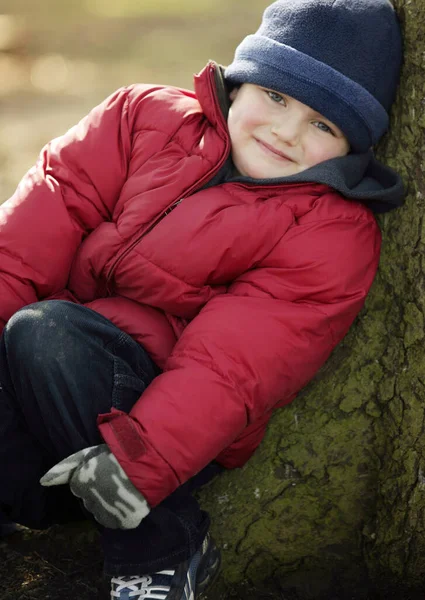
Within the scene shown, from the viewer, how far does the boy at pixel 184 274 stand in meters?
1.83

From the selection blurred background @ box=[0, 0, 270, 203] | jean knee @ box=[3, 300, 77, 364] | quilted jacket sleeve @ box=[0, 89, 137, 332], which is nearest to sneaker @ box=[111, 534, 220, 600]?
jean knee @ box=[3, 300, 77, 364]

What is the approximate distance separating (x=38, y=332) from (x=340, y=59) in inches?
37.6

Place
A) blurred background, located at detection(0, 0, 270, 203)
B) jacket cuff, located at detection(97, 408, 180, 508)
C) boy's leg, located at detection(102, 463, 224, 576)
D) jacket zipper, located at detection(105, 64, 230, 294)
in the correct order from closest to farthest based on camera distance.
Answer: jacket cuff, located at detection(97, 408, 180, 508), boy's leg, located at detection(102, 463, 224, 576), jacket zipper, located at detection(105, 64, 230, 294), blurred background, located at detection(0, 0, 270, 203)

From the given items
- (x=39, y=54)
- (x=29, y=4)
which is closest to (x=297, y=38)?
(x=39, y=54)

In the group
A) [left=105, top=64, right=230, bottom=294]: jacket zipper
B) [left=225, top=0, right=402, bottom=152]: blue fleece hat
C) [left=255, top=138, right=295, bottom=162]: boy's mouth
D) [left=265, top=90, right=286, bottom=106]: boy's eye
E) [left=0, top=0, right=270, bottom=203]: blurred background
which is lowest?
[left=0, top=0, right=270, bottom=203]: blurred background

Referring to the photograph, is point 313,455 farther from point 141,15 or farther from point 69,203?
point 141,15

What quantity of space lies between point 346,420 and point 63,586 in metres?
0.89

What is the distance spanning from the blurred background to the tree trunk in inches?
102

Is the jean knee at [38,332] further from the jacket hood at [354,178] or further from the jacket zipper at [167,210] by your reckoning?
the jacket hood at [354,178]

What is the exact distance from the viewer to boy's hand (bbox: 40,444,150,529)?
177 cm

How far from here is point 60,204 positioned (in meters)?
2.16

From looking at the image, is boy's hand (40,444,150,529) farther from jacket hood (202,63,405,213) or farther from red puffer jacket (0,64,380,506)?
jacket hood (202,63,405,213)

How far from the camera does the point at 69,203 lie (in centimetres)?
218

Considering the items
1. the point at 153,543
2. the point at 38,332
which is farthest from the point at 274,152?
the point at 153,543
